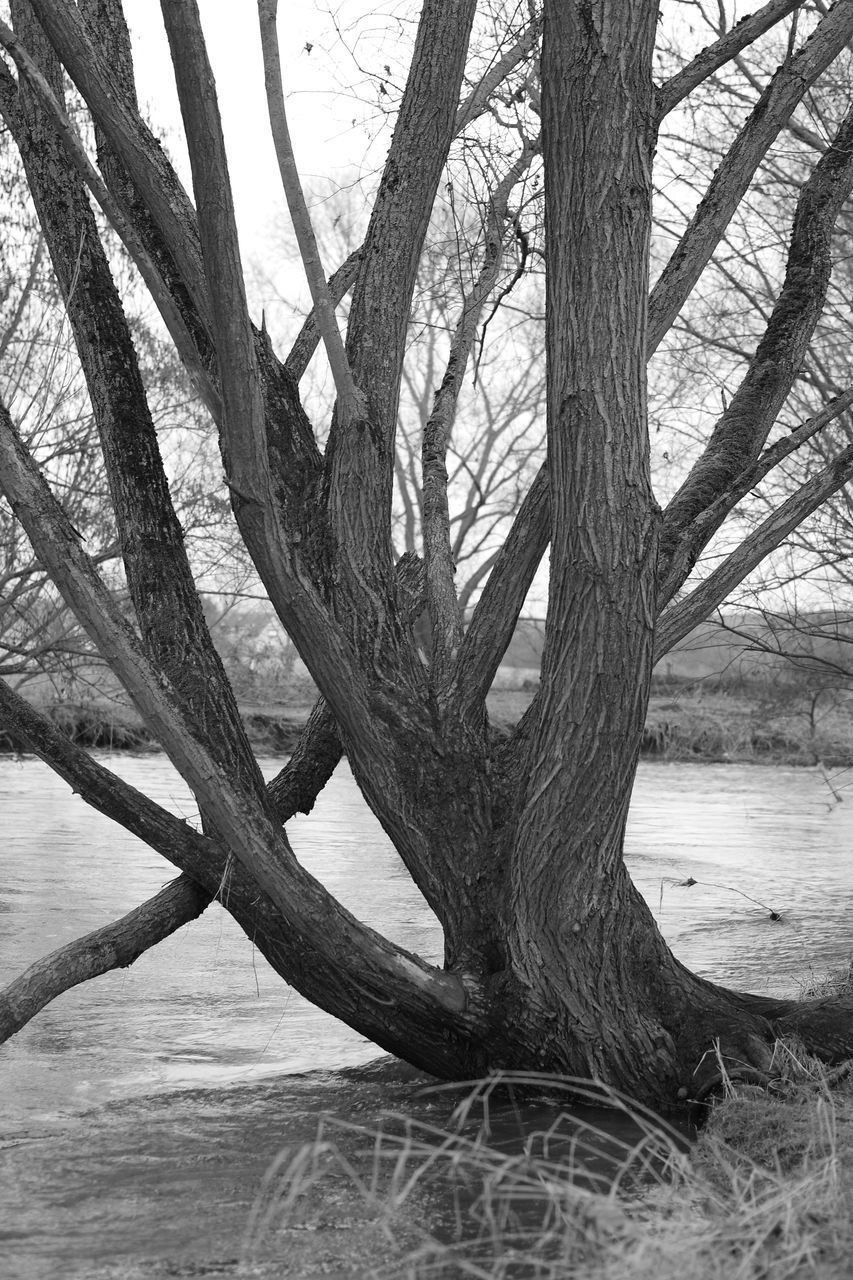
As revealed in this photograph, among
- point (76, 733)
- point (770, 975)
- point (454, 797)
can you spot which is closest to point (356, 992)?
point (454, 797)

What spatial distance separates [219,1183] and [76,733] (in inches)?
543

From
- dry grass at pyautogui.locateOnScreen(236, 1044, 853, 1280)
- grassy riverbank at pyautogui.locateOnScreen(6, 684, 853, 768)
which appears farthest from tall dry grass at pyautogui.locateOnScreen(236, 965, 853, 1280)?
grassy riverbank at pyautogui.locateOnScreen(6, 684, 853, 768)

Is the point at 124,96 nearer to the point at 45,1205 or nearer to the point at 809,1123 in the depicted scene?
the point at 45,1205

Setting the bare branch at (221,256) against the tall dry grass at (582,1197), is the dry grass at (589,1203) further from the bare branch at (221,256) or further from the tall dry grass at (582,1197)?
the bare branch at (221,256)

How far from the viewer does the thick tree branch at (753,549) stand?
4.49 metres

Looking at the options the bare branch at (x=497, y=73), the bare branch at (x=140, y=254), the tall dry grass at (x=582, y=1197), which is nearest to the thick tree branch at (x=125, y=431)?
the bare branch at (x=140, y=254)

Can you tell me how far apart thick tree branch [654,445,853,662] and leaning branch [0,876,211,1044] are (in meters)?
1.77

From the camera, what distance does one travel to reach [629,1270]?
2166 mm

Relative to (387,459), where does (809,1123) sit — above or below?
below

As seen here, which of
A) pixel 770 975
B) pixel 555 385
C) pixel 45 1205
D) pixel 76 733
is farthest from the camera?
pixel 76 733

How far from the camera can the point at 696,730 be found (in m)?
20.2

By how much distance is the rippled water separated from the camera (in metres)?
4.87

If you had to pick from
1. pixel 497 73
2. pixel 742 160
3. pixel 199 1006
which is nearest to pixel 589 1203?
pixel 199 1006

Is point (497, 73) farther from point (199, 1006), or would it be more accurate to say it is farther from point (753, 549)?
point (199, 1006)
